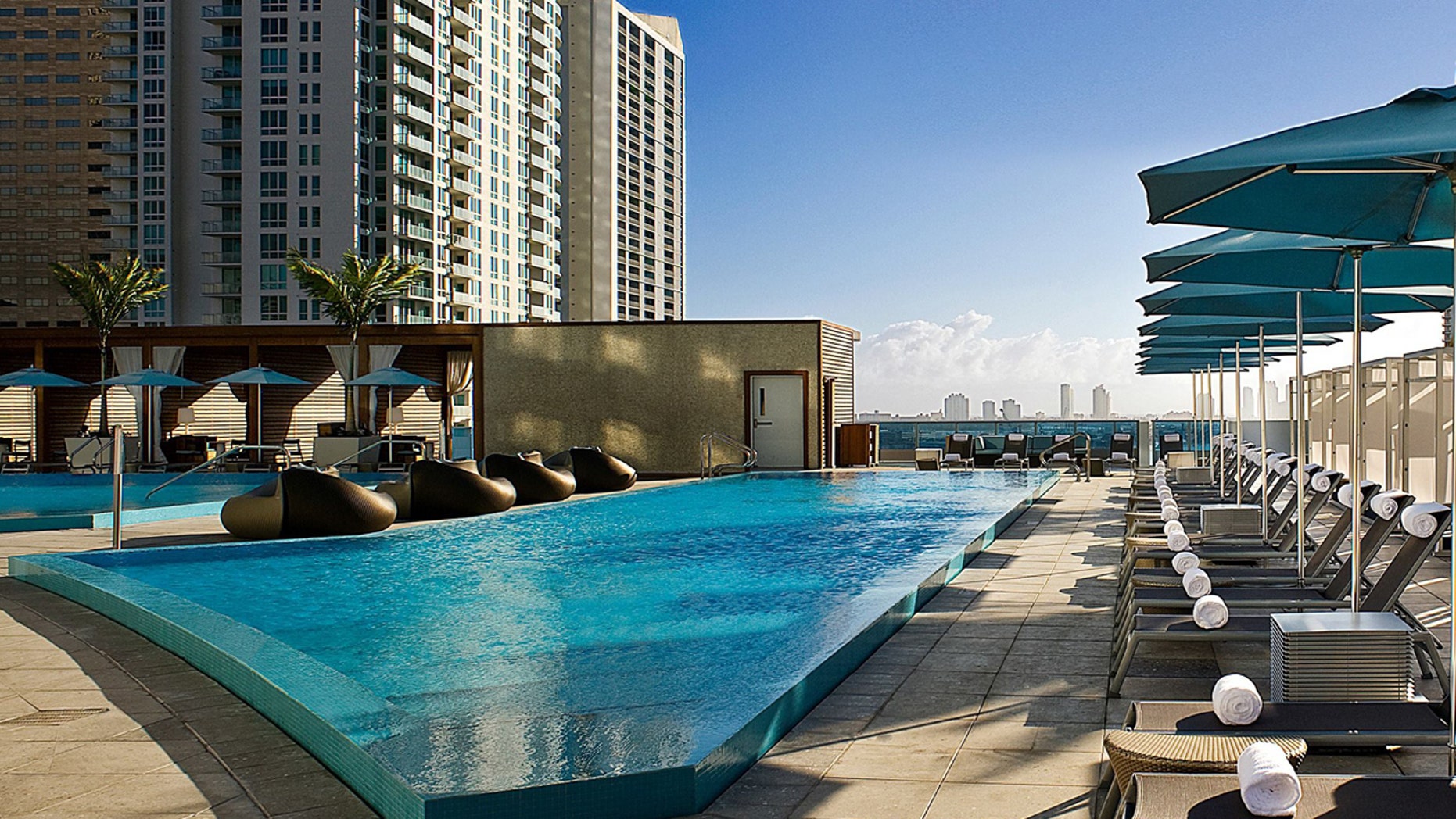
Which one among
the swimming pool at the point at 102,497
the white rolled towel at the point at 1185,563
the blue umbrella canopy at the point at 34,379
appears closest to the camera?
the white rolled towel at the point at 1185,563

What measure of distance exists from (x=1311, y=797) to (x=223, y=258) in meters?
65.8

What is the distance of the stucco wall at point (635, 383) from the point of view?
70.5ft

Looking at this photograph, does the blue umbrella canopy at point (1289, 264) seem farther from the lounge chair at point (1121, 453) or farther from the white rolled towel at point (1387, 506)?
the lounge chair at point (1121, 453)

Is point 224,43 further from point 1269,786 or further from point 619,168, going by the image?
point 1269,786

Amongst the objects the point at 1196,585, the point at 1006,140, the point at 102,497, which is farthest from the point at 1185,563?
the point at 1006,140

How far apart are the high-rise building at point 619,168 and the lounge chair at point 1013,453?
65584 mm

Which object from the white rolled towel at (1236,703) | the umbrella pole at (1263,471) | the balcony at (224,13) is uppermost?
the balcony at (224,13)

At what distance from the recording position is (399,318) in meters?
60.9

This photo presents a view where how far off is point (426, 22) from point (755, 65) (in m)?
39.4

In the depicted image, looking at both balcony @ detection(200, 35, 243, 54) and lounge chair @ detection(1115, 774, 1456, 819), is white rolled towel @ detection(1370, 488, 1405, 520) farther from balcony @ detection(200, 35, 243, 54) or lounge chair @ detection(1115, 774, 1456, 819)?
balcony @ detection(200, 35, 243, 54)

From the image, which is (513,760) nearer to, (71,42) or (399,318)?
(399,318)

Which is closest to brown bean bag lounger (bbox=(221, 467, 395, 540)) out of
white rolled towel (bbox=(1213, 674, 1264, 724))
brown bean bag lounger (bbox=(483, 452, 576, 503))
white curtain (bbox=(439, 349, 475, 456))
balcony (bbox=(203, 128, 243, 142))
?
brown bean bag lounger (bbox=(483, 452, 576, 503))

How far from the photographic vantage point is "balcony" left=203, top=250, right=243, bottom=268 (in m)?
61.4

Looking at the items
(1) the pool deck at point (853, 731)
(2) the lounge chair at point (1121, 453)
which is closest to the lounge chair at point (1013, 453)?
(2) the lounge chair at point (1121, 453)
